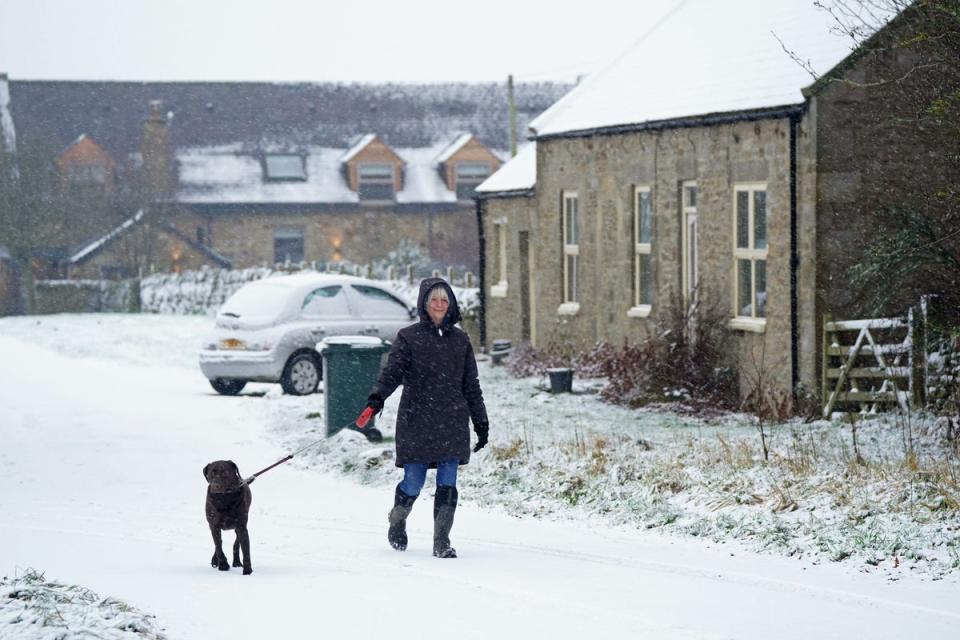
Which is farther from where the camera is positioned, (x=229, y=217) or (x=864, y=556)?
(x=229, y=217)

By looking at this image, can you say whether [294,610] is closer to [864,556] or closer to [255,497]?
[864,556]

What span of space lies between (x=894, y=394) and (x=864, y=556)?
8.25 meters

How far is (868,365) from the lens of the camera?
60.4 feet

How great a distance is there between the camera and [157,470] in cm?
1471

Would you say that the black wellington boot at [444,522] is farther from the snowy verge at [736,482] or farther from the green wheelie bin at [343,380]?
the green wheelie bin at [343,380]

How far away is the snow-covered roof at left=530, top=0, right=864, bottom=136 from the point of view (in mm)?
19938

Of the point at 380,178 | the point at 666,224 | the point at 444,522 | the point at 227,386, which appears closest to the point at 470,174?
the point at 380,178

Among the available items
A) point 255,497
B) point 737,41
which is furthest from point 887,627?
point 737,41

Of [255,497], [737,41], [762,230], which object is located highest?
[737,41]

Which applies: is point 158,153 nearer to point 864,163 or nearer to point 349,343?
point 864,163

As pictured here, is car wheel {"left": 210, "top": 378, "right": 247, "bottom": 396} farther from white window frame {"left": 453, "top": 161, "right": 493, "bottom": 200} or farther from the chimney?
white window frame {"left": 453, "top": 161, "right": 493, "bottom": 200}

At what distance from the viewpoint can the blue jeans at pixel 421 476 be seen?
10211 mm

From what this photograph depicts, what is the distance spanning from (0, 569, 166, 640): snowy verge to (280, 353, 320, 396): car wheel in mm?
13714

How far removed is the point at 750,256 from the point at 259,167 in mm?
43571
